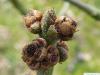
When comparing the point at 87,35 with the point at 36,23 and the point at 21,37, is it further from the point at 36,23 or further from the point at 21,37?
the point at 36,23

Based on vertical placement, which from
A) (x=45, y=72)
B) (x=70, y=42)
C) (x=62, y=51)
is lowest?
(x=45, y=72)

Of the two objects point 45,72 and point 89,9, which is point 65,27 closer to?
point 45,72

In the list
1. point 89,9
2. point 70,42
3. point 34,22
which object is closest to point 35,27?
point 34,22

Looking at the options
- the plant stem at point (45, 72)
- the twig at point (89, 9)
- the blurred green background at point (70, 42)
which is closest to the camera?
the plant stem at point (45, 72)

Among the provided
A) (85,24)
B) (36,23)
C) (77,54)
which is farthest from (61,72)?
(36,23)

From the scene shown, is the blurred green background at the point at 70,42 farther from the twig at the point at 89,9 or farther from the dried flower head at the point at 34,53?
the dried flower head at the point at 34,53

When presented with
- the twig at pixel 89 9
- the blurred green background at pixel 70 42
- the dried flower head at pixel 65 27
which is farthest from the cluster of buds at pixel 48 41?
the twig at pixel 89 9

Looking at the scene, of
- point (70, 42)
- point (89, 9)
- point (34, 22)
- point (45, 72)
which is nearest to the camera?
point (45, 72)

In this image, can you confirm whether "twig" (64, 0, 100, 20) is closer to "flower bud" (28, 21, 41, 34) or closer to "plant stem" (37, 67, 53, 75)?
"flower bud" (28, 21, 41, 34)
